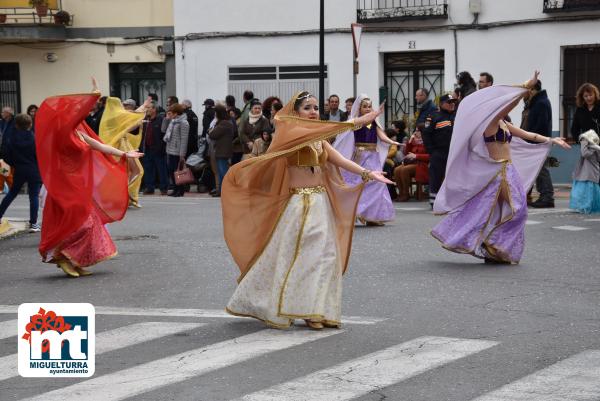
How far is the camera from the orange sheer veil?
902 centimetres

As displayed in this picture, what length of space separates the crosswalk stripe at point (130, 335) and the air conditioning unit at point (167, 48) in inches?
799

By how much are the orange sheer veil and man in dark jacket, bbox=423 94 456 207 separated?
8715 mm

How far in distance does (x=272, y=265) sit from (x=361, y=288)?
6.09 feet

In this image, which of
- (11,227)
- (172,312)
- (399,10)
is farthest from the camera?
(399,10)

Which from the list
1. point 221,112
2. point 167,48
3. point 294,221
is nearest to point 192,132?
point 221,112

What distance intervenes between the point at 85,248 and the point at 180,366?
4606 millimetres

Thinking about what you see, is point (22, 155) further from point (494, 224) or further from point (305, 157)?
point (305, 157)

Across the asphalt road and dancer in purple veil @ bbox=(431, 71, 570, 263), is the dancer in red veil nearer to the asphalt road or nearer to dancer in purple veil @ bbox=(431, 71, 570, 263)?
the asphalt road

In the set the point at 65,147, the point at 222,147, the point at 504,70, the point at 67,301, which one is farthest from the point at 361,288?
the point at 504,70

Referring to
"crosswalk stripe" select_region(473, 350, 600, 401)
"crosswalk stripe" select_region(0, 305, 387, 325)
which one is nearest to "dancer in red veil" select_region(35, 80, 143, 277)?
"crosswalk stripe" select_region(0, 305, 387, 325)

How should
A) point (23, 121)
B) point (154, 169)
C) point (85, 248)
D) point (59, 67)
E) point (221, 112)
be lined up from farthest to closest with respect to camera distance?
point (59, 67) < point (154, 169) < point (221, 112) < point (23, 121) < point (85, 248)

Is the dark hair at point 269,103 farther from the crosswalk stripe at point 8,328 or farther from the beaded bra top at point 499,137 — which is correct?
the crosswalk stripe at point 8,328

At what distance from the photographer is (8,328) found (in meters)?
9.18

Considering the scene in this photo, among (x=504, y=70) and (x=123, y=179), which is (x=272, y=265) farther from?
(x=504, y=70)
